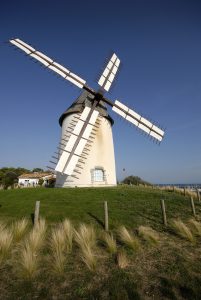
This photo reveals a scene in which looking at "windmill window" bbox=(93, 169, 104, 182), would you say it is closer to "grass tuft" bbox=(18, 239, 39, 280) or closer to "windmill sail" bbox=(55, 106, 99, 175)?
"windmill sail" bbox=(55, 106, 99, 175)

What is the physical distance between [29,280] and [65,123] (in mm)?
19831

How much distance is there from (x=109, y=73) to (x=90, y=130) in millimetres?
8370

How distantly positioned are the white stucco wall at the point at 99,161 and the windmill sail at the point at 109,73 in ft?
11.9

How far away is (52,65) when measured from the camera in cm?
1942

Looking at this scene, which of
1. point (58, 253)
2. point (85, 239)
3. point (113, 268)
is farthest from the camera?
point (85, 239)

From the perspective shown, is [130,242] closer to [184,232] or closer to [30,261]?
[184,232]

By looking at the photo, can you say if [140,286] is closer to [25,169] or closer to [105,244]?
[105,244]

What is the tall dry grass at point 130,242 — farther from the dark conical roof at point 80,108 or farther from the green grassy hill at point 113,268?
the dark conical roof at point 80,108

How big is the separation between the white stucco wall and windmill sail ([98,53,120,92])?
11.9 ft

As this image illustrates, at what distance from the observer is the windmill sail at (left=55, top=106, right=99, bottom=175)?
1553cm

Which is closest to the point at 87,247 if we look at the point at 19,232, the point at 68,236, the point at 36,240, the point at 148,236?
the point at 68,236

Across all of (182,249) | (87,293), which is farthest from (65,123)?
(87,293)

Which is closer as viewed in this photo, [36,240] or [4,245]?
[4,245]

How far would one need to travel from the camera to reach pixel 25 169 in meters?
77.6
